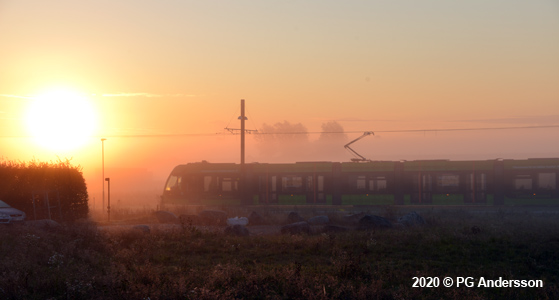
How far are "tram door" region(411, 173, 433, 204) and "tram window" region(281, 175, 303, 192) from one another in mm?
8064

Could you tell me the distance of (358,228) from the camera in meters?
19.7

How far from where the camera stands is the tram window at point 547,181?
32.8 metres

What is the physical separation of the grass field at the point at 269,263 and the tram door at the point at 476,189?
15146mm

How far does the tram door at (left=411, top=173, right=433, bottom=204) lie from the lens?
112 feet

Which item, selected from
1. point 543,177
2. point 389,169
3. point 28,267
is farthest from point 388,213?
point 28,267

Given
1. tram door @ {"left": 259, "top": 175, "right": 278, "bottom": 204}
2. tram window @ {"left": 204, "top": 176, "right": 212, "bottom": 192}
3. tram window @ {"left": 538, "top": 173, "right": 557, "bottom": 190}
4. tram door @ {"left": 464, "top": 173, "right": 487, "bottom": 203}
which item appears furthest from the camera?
tram window @ {"left": 204, "top": 176, "right": 212, "bottom": 192}

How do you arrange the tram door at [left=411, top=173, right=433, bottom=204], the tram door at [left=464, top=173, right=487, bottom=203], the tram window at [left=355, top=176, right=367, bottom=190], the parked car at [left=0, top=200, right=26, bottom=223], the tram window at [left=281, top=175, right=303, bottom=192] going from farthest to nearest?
the tram window at [left=281, top=175, right=303, bottom=192] → the tram window at [left=355, top=176, right=367, bottom=190] → the tram door at [left=411, top=173, right=433, bottom=204] → the tram door at [left=464, top=173, right=487, bottom=203] → the parked car at [left=0, top=200, right=26, bottom=223]

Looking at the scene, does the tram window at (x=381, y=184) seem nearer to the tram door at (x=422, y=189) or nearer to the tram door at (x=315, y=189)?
the tram door at (x=422, y=189)

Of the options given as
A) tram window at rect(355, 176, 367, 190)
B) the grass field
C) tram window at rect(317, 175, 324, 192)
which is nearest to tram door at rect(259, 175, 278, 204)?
tram window at rect(317, 175, 324, 192)

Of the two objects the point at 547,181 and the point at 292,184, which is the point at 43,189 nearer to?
the point at 292,184

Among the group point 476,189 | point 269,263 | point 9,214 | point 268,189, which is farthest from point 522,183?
point 9,214

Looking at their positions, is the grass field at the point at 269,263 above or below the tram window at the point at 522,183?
below

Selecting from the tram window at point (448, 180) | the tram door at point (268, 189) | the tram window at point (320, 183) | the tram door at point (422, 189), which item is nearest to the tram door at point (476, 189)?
the tram window at point (448, 180)

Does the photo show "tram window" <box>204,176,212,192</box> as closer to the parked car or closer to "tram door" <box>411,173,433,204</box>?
the parked car
